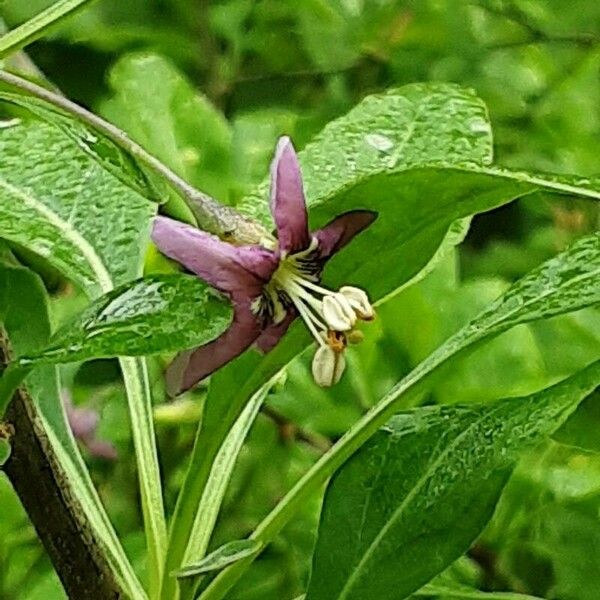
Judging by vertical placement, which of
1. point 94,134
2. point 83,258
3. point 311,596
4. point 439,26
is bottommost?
point 439,26

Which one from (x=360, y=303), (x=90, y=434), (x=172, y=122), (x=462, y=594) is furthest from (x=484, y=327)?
(x=90, y=434)

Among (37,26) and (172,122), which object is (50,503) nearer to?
(37,26)

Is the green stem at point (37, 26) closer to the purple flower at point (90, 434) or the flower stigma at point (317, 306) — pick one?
the flower stigma at point (317, 306)

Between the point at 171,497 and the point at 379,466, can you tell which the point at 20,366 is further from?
the point at 171,497

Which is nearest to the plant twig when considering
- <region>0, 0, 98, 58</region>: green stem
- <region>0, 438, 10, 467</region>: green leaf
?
<region>0, 0, 98, 58</region>: green stem

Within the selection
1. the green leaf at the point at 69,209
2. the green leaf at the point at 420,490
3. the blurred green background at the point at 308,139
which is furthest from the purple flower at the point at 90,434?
the green leaf at the point at 420,490

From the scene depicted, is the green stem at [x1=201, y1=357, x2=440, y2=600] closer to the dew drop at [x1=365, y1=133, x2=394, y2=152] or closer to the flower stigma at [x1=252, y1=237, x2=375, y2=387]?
the flower stigma at [x1=252, y1=237, x2=375, y2=387]

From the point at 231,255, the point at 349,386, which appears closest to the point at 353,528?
the point at 231,255
